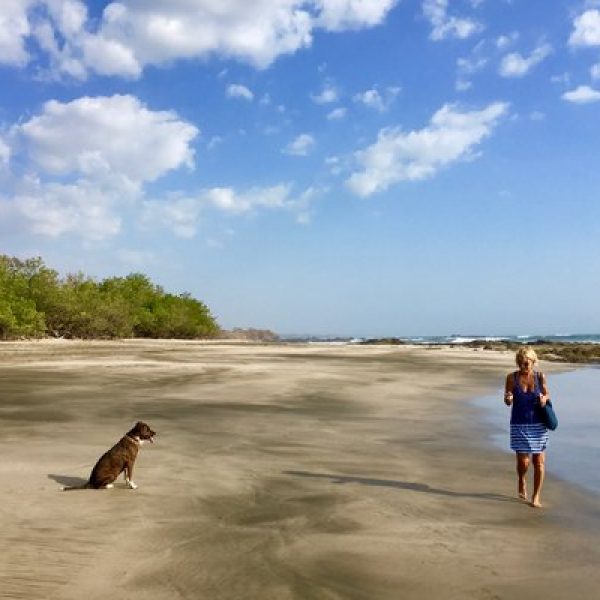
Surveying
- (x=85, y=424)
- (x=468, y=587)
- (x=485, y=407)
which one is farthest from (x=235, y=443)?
(x=485, y=407)

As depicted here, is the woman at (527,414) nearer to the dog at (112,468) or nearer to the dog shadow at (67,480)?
the dog at (112,468)

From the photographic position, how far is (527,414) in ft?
28.0

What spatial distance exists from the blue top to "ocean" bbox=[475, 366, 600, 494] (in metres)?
1.52

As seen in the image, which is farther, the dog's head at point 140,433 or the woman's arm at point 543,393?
the dog's head at point 140,433

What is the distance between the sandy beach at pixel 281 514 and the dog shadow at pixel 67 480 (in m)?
0.04

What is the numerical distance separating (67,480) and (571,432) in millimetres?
10788

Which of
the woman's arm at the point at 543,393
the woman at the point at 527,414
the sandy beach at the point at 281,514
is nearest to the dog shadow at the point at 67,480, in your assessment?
the sandy beach at the point at 281,514

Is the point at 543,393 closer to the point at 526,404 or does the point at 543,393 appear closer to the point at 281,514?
the point at 526,404

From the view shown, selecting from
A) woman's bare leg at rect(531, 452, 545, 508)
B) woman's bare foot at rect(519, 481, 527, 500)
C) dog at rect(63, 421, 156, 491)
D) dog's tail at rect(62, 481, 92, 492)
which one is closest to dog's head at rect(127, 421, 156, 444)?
dog at rect(63, 421, 156, 491)

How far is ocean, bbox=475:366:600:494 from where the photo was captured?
1017 cm

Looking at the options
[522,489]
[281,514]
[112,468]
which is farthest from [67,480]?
[522,489]

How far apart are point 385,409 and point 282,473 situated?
323 inches

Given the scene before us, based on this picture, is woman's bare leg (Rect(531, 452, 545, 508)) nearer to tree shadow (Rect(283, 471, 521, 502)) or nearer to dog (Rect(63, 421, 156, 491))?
tree shadow (Rect(283, 471, 521, 502))

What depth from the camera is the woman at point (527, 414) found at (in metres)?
8.47
